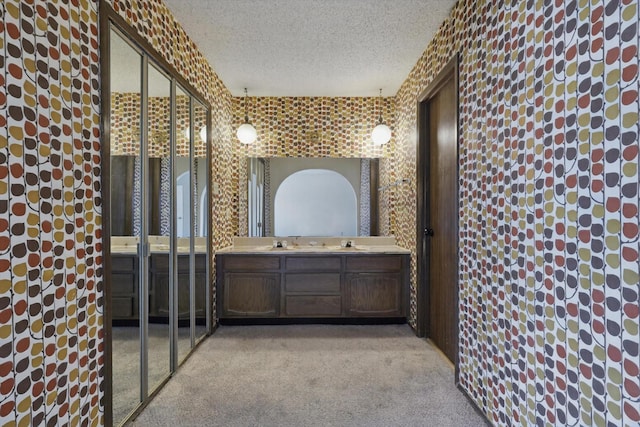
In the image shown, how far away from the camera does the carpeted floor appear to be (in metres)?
1.87

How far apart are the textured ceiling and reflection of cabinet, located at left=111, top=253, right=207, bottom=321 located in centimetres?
175

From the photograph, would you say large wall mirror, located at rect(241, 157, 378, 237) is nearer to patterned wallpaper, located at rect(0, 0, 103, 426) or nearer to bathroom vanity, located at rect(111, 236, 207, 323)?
bathroom vanity, located at rect(111, 236, 207, 323)

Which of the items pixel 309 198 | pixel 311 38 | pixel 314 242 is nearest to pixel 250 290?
pixel 314 242

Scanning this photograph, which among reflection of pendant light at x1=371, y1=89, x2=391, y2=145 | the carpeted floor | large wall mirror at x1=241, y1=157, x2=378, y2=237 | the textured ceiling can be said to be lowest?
the carpeted floor

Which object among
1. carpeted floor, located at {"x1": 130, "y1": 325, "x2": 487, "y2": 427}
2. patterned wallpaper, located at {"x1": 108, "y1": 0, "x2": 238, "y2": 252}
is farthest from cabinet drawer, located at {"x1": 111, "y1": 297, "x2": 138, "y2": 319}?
patterned wallpaper, located at {"x1": 108, "y1": 0, "x2": 238, "y2": 252}

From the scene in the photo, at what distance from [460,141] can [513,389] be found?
1450 millimetres

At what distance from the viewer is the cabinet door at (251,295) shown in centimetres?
335

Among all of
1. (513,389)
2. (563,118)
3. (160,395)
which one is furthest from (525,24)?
(160,395)

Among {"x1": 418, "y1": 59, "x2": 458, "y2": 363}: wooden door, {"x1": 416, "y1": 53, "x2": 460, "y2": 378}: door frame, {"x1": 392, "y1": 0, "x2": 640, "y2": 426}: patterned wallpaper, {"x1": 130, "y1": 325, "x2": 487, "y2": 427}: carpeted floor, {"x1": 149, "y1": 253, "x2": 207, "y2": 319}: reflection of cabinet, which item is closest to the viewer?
{"x1": 392, "y1": 0, "x2": 640, "y2": 426}: patterned wallpaper

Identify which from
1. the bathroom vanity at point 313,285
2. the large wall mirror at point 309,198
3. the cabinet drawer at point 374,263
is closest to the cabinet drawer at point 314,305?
the bathroom vanity at point 313,285

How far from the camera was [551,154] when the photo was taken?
4.25 ft

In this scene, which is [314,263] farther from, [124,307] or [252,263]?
[124,307]

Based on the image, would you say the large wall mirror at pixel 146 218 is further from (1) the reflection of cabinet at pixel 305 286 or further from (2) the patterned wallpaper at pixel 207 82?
Answer: (1) the reflection of cabinet at pixel 305 286

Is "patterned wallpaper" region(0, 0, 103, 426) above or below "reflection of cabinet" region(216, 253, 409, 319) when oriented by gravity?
above
